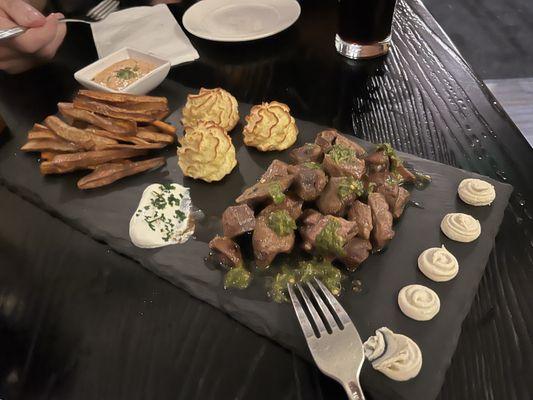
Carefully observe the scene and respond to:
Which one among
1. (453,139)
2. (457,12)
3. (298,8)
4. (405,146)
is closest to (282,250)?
(405,146)

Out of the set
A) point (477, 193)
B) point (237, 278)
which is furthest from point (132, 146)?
point (477, 193)

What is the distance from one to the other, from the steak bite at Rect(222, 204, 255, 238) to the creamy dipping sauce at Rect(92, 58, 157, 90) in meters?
1.47

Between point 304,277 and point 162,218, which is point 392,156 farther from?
point 162,218

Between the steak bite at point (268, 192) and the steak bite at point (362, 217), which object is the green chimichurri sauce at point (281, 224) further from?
the steak bite at point (362, 217)

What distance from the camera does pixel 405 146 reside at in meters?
2.90

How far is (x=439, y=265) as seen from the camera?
210cm

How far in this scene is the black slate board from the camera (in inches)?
76.8

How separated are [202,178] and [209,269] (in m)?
0.64

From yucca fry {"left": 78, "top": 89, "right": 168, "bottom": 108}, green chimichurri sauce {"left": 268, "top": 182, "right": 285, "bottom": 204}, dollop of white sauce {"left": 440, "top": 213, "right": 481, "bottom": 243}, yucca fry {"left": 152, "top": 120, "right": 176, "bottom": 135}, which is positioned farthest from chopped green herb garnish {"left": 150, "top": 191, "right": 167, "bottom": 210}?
dollop of white sauce {"left": 440, "top": 213, "right": 481, "bottom": 243}

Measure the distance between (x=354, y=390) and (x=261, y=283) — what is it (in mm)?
663

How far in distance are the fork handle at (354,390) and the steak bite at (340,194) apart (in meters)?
0.85

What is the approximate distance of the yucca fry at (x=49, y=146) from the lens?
289 cm

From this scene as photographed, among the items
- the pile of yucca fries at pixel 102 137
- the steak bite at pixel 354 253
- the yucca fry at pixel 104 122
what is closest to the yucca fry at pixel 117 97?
the pile of yucca fries at pixel 102 137

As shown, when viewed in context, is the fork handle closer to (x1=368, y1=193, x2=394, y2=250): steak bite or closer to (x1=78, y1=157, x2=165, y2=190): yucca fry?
(x1=368, y1=193, x2=394, y2=250): steak bite
